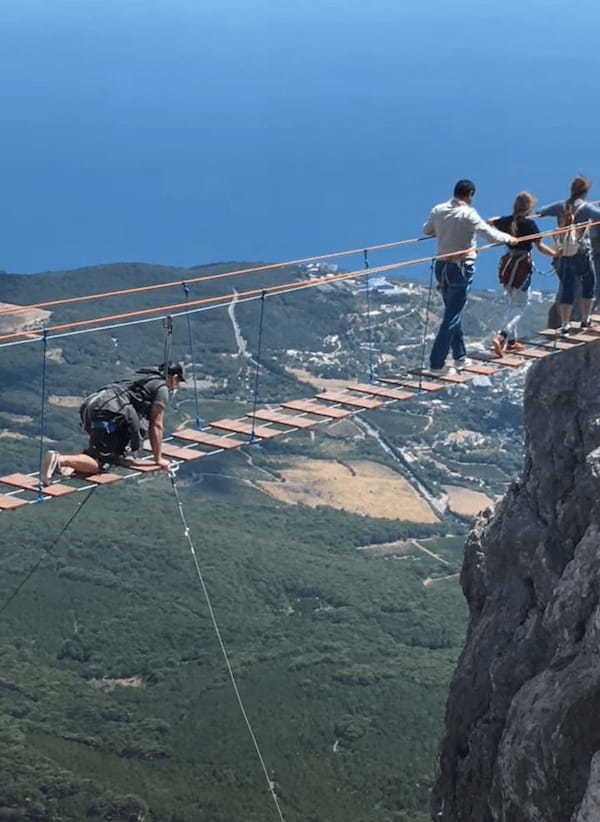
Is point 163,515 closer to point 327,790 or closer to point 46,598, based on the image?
point 46,598

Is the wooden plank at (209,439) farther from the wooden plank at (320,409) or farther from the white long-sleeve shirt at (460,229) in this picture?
the white long-sleeve shirt at (460,229)

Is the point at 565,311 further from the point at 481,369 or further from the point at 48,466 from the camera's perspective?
the point at 48,466

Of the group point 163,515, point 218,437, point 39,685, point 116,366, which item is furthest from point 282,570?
point 218,437

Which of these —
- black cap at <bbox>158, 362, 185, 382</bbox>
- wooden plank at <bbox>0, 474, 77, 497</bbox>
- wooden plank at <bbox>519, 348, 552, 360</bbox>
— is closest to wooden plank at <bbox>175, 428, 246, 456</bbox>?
black cap at <bbox>158, 362, 185, 382</bbox>

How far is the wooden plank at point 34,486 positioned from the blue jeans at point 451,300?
269 inches

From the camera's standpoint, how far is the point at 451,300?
22.7 m

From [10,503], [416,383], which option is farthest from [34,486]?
[416,383]

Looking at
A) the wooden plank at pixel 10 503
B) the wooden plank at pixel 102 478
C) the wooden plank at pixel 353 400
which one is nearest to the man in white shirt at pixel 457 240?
the wooden plank at pixel 353 400

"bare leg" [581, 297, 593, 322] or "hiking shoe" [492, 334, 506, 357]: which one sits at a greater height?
"bare leg" [581, 297, 593, 322]

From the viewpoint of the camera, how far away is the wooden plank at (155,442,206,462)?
1988 cm

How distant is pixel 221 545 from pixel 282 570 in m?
5.44

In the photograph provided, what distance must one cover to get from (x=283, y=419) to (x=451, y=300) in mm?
3355

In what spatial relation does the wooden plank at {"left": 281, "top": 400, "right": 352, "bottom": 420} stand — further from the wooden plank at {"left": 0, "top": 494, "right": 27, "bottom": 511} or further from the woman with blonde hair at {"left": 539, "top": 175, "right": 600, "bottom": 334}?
the wooden plank at {"left": 0, "top": 494, "right": 27, "bottom": 511}

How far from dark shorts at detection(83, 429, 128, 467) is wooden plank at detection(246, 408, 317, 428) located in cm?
232
